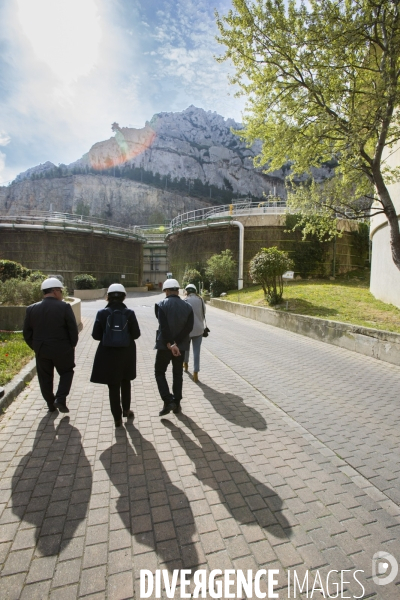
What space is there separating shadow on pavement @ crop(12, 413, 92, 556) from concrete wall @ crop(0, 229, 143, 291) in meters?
31.5

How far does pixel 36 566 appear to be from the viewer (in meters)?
2.00

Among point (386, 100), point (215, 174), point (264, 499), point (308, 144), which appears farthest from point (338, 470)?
point (215, 174)

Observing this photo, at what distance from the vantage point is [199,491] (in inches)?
109

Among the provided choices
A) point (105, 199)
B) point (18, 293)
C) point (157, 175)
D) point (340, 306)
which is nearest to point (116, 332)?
point (18, 293)

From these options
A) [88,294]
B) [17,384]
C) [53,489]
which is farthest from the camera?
[88,294]

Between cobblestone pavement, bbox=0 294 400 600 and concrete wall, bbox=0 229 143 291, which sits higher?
concrete wall, bbox=0 229 143 291

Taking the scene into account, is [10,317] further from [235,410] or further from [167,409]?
[235,410]

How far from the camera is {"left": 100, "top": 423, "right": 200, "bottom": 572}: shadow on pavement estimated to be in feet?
7.11

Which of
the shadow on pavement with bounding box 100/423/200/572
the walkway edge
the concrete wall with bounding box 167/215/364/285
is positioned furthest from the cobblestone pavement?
the concrete wall with bounding box 167/215/364/285

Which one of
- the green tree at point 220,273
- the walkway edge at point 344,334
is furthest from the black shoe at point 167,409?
the green tree at point 220,273

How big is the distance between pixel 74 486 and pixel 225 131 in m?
129

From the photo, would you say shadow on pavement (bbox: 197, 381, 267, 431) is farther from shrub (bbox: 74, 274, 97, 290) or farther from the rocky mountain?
the rocky mountain

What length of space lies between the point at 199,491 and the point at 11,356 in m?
5.58

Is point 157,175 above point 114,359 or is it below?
above
